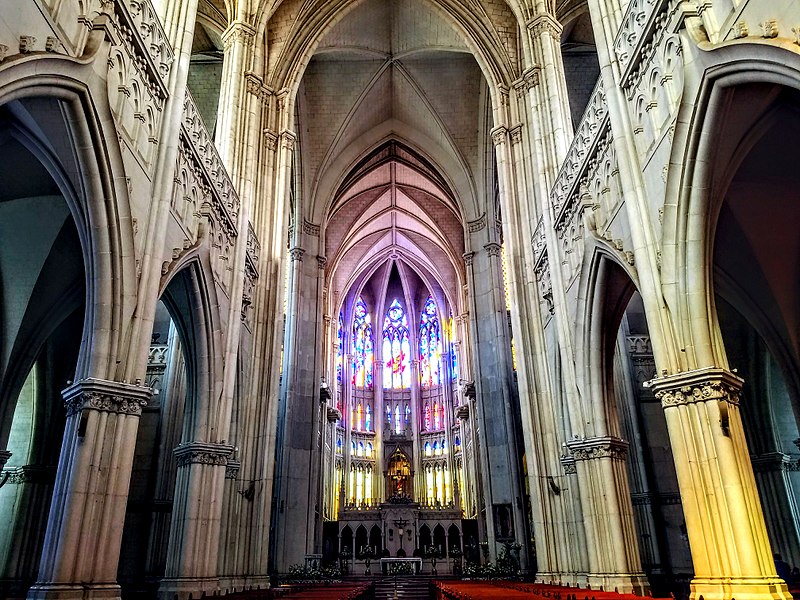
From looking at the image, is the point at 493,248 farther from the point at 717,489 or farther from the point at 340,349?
the point at 717,489

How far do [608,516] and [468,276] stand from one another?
17.5 metres

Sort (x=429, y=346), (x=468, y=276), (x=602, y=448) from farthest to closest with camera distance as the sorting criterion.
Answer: (x=429, y=346), (x=468, y=276), (x=602, y=448)

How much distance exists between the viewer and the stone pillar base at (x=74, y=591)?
684 centimetres

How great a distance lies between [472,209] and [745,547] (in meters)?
22.0

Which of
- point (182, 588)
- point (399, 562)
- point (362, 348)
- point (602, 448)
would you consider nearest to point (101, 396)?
point (182, 588)

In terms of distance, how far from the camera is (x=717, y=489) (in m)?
7.21

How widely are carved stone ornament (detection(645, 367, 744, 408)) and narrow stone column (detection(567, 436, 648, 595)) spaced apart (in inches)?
174

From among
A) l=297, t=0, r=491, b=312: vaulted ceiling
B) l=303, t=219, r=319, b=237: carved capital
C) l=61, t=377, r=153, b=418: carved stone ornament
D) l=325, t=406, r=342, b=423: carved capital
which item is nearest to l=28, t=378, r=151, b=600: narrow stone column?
l=61, t=377, r=153, b=418: carved stone ornament

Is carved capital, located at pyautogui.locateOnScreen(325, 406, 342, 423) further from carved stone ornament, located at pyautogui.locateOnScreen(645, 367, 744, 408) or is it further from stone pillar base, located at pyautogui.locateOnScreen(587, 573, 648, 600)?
carved stone ornament, located at pyautogui.locateOnScreen(645, 367, 744, 408)

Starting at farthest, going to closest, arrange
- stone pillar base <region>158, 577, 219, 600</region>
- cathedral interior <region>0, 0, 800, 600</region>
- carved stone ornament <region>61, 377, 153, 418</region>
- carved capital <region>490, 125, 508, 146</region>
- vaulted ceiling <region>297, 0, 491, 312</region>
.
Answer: vaulted ceiling <region>297, 0, 491, 312</region>, carved capital <region>490, 125, 508, 146</region>, stone pillar base <region>158, 577, 219, 600</region>, carved stone ornament <region>61, 377, 153, 418</region>, cathedral interior <region>0, 0, 800, 600</region>

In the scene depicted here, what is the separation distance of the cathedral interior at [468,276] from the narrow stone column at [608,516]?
0.18 feet

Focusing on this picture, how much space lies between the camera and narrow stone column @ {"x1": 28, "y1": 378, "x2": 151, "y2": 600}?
23.3 feet

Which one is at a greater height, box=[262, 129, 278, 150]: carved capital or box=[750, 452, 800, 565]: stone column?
box=[262, 129, 278, 150]: carved capital

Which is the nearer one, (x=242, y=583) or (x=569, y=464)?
(x=569, y=464)
